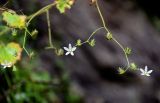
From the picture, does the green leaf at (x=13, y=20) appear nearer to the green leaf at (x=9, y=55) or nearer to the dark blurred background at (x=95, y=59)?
the green leaf at (x=9, y=55)

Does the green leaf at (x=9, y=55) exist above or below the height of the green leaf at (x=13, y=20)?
below

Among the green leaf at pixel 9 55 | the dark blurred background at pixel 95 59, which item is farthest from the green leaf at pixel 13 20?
the dark blurred background at pixel 95 59

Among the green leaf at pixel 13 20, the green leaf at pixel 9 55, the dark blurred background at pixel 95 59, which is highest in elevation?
the dark blurred background at pixel 95 59

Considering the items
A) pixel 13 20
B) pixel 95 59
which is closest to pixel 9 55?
pixel 13 20

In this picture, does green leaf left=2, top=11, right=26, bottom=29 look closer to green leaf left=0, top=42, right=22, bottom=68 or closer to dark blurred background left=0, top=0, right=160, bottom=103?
green leaf left=0, top=42, right=22, bottom=68

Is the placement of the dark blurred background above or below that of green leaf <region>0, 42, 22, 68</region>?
above

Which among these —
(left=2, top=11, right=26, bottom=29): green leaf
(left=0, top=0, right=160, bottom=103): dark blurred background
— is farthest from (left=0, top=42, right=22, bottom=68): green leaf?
(left=0, top=0, right=160, bottom=103): dark blurred background
